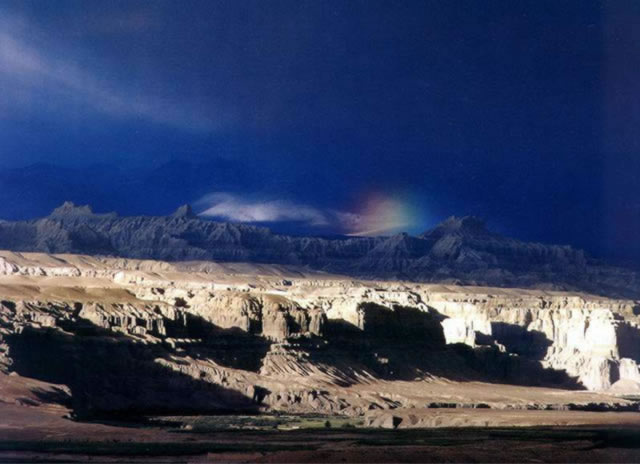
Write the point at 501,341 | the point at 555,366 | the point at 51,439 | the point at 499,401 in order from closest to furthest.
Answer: the point at 51,439 → the point at 499,401 → the point at 555,366 → the point at 501,341

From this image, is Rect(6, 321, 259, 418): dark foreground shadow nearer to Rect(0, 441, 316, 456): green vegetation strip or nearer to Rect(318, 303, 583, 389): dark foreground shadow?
Rect(318, 303, 583, 389): dark foreground shadow

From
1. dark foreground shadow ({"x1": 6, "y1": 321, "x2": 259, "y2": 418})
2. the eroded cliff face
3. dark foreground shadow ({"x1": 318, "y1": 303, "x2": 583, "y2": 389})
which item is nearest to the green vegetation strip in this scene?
dark foreground shadow ({"x1": 6, "y1": 321, "x2": 259, "y2": 418})

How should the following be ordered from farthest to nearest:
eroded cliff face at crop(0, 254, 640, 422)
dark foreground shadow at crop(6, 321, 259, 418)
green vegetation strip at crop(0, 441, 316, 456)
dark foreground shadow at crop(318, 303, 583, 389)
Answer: dark foreground shadow at crop(318, 303, 583, 389)
eroded cliff face at crop(0, 254, 640, 422)
dark foreground shadow at crop(6, 321, 259, 418)
green vegetation strip at crop(0, 441, 316, 456)

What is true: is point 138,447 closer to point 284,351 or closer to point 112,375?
point 112,375

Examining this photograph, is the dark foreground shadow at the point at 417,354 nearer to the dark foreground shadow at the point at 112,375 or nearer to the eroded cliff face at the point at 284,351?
the eroded cliff face at the point at 284,351

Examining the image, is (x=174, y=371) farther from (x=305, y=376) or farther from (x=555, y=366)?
(x=555, y=366)

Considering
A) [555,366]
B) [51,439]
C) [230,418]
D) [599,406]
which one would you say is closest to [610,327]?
[555,366]

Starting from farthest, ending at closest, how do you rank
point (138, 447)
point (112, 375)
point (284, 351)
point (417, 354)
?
point (417, 354)
point (284, 351)
point (112, 375)
point (138, 447)

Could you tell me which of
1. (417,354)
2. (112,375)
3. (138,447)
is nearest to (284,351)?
(112,375)
